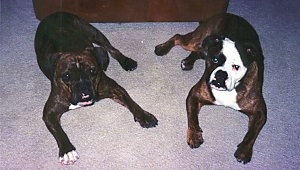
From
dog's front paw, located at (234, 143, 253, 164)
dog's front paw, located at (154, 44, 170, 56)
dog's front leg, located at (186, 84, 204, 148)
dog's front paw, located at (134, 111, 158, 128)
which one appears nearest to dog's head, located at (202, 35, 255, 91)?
dog's front leg, located at (186, 84, 204, 148)

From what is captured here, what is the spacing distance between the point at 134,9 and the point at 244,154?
156 cm

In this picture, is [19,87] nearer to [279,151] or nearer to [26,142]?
[26,142]

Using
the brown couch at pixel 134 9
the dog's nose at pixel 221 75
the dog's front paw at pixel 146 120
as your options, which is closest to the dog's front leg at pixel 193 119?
the dog's front paw at pixel 146 120

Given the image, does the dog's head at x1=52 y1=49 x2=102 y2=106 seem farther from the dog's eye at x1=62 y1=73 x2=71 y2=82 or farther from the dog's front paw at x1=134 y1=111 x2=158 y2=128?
the dog's front paw at x1=134 y1=111 x2=158 y2=128

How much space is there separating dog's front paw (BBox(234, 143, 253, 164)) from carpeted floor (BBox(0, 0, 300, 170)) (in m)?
0.04

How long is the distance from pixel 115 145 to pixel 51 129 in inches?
16.9

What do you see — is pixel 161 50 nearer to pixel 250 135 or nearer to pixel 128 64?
pixel 128 64

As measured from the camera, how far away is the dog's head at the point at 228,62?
2.72 meters

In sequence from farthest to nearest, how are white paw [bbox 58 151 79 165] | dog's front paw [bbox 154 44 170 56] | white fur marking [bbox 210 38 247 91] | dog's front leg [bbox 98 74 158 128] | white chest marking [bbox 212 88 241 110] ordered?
dog's front paw [bbox 154 44 170 56]
dog's front leg [bbox 98 74 158 128]
white chest marking [bbox 212 88 241 110]
white paw [bbox 58 151 79 165]
white fur marking [bbox 210 38 247 91]

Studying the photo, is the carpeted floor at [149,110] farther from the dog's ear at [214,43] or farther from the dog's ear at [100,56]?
the dog's ear at [214,43]

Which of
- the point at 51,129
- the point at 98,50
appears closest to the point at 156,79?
the point at 98,50

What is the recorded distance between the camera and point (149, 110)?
10.6 ft

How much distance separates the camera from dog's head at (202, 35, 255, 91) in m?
2.72

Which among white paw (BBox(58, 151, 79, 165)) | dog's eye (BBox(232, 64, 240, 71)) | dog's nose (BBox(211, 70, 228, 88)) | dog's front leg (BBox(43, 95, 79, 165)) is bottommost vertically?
white paw (BBox(58, 151, 79, 165))
